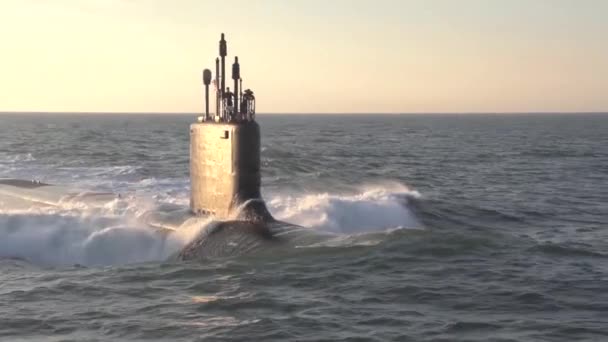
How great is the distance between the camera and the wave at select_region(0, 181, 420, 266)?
21.8m

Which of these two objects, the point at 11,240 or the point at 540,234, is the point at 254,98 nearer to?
the point at 11,240

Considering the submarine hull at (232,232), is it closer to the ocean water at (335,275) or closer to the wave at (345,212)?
the ocean water at (335,275)

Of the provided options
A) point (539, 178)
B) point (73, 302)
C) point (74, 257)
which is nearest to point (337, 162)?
point (539, 178)

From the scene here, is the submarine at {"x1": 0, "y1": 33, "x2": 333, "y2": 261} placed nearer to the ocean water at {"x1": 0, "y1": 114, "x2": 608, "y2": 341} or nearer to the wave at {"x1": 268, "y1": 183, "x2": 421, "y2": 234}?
the ocean water at {"x1": 0, "y1": 114, "x2": 608, "y2": 341}

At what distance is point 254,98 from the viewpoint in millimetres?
22328

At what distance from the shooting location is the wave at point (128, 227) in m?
21.8

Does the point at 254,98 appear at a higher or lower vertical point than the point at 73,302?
higher

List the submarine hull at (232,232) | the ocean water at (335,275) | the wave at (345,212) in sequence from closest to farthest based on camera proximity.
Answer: the ocean water at (335,275) → the submarine hull at (232,232) → the wave at (345,212)

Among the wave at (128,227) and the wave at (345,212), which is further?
the wave at (345,212)

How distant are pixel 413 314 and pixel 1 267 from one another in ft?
36.2

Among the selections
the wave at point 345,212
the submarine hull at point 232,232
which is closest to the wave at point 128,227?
the wave at point 345,212

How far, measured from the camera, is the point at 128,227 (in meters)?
23.5

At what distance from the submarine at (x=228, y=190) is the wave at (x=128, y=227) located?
1.94 feet

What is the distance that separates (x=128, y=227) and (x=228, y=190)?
388 centimetres
